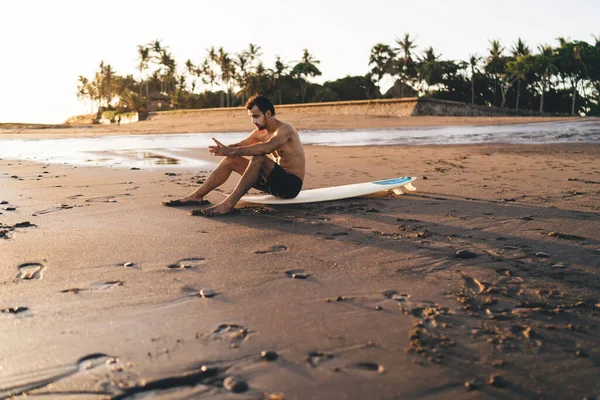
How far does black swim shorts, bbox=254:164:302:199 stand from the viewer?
18.3 ft

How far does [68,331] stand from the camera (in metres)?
2.47

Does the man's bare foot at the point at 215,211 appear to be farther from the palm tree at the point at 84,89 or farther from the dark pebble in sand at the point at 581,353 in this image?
the palm tree at the point at 84,89

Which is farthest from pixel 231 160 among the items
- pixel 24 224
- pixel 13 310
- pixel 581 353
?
pixel 581 353

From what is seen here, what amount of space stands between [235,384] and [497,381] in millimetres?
930

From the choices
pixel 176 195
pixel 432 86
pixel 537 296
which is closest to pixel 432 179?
pixel 176 195

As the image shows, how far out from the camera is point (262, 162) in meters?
5.53

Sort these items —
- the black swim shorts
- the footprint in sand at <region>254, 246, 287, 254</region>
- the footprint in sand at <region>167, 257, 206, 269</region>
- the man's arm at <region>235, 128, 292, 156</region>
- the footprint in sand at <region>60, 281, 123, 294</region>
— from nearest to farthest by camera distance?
the footprint in sand at <region>60, 281, 123, 294</region> < the footprint in sand at <region>167, 257, 206, 269</region> < the footprint in sand at <region>254, 246, 287, 254</region> < the man's arm at <region>235, 128, 292, 156</region> < the black swim shorts

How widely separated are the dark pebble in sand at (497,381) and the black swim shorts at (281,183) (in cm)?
375

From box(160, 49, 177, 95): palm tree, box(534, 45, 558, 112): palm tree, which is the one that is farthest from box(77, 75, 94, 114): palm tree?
box(534, 45, 558, 112): palm tree

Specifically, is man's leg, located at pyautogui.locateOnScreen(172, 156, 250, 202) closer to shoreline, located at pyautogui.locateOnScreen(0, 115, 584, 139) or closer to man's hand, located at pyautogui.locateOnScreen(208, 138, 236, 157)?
man's hand, located at pyautogui.locateOnScreen(208, 138, 236, 157)

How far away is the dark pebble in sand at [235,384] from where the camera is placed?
6.43ft

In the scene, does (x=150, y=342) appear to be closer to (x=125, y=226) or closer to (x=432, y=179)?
(x=125, y=226)

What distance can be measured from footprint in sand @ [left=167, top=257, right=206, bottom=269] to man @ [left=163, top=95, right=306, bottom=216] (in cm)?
152

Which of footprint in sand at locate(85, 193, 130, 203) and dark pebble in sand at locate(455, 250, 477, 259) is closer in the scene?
dark pebble in sand at locate(455, 250, 477, 259)
